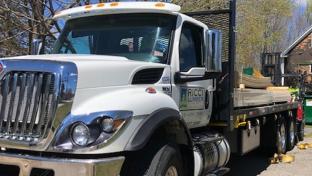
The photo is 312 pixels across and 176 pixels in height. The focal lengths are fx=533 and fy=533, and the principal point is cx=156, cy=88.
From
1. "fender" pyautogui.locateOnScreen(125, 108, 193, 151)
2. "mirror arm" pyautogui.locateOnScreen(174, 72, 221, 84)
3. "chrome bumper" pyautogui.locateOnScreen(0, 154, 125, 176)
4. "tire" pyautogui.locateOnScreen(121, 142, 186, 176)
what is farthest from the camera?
"mirror arm" pyautogui.locateOnScreen(174, 72, 221, 84)

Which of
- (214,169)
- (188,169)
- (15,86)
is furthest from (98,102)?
(214,169)

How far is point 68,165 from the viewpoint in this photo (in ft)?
14.3

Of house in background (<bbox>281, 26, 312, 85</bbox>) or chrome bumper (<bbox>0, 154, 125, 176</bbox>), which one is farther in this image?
house in background (<bbox>281, 26, 312, 85</bbox>)

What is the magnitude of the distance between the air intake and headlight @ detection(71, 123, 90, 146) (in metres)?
1.01

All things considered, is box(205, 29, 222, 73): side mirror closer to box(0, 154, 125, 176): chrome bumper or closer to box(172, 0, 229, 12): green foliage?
box(0, 154, 125, 176): chrome bumper

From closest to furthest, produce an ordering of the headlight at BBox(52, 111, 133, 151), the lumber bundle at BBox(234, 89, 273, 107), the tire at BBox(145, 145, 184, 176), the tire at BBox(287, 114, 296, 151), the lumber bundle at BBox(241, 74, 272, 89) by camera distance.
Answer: the headlight at BBox(52, 111, 133, 151) → the tire at BBox(145, 145, 184, 176) → the lumber bundle at BBox(234, 89, 273, 107) → the lumber bundle at BBox(241, 74, 272, 89) → the tire at BBox(287, 114, 296, 151)

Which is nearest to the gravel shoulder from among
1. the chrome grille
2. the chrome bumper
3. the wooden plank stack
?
the wooden plank stack

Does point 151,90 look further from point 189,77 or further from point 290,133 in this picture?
point 290,133

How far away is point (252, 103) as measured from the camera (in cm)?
908

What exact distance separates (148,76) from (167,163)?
3.14 feet

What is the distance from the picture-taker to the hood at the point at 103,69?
477 cm

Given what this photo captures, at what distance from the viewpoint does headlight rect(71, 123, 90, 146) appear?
4484mm

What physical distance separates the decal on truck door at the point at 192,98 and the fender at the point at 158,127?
61 centimetres

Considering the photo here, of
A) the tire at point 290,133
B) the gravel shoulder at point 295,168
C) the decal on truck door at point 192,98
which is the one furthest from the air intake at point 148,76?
the tire at point 290,133
